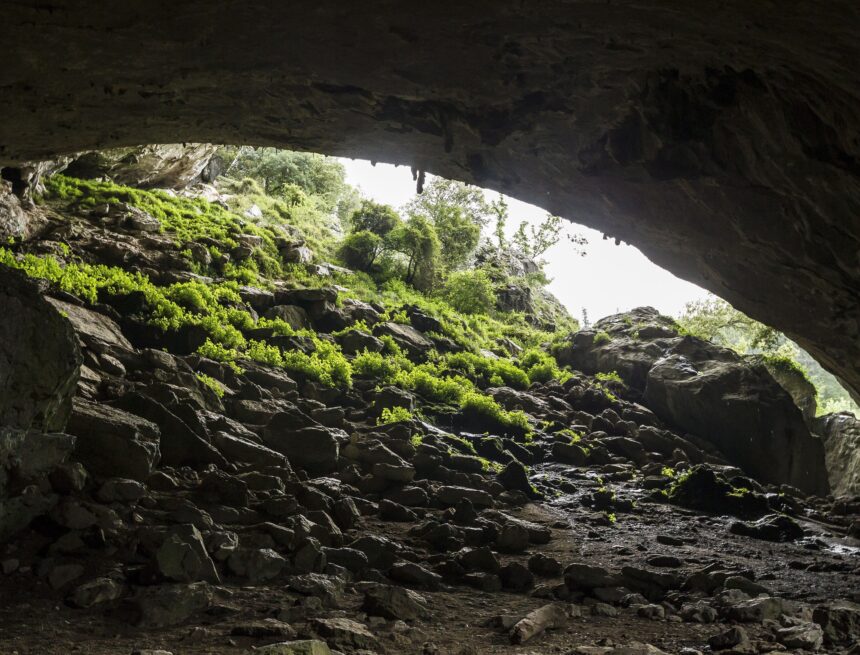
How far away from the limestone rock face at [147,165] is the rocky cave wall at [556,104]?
42.5ft

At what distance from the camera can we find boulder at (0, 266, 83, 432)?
16.7 ft

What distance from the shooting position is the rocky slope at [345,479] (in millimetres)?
4613

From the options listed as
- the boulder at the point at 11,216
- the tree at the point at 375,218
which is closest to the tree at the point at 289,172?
the tree at the point at 375,218

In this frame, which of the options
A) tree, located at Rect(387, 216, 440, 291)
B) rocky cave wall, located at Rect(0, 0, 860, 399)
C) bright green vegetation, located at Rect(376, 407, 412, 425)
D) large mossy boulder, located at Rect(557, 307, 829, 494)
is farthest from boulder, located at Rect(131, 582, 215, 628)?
tree, located at Rect(387, 216, 440, 291)

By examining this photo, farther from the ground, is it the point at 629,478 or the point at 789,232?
the point at 789,232

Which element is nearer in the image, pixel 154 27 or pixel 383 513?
pixel 154 27

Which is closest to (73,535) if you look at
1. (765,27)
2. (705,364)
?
Answer: (765,27)

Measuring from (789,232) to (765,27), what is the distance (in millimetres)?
3314

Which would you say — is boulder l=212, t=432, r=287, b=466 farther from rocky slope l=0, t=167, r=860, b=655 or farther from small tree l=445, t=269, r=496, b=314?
small tree l=445, t=269, r=496, b=314

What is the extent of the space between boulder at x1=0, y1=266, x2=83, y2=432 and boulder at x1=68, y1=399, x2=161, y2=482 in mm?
348

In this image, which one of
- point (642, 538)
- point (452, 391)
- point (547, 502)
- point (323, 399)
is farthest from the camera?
point (452, 391)

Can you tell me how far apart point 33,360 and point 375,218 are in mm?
23516

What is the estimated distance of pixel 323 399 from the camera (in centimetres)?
1258

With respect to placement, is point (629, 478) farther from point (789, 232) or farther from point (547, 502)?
point (789, 232)
